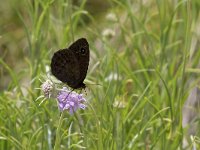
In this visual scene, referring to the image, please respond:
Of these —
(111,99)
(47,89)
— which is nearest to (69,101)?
(47,89)

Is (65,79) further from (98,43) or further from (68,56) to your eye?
(98,43)

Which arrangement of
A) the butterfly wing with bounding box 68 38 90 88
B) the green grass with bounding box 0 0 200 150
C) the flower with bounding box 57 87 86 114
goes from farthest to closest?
the green grass with bounding box 0 0 200 150, the butterfly wing with bounding box 68 38 90 88, the flower with bounding box 57 87 86 114

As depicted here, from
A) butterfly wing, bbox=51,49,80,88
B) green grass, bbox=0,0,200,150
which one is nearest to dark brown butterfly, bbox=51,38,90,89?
butterfly wing, bbox=51,49,80,88

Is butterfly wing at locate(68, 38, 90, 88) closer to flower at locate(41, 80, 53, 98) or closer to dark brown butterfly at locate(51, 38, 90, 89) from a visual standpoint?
dark brown butterfly at locate(51, 38, 90, 89)

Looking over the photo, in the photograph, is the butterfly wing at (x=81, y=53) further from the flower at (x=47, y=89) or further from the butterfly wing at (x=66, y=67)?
the flower at (x=47, y=89)

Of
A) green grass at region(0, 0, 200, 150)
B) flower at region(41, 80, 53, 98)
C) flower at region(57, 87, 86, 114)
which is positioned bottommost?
green grass at region(0, 0, 200, 150)

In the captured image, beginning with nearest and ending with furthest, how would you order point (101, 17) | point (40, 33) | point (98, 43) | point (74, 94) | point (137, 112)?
point (74, 94), point (137, 112), point (40, 33), point (98, 43), point (101, 17)

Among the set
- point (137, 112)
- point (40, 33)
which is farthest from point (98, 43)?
point (137, 112)
